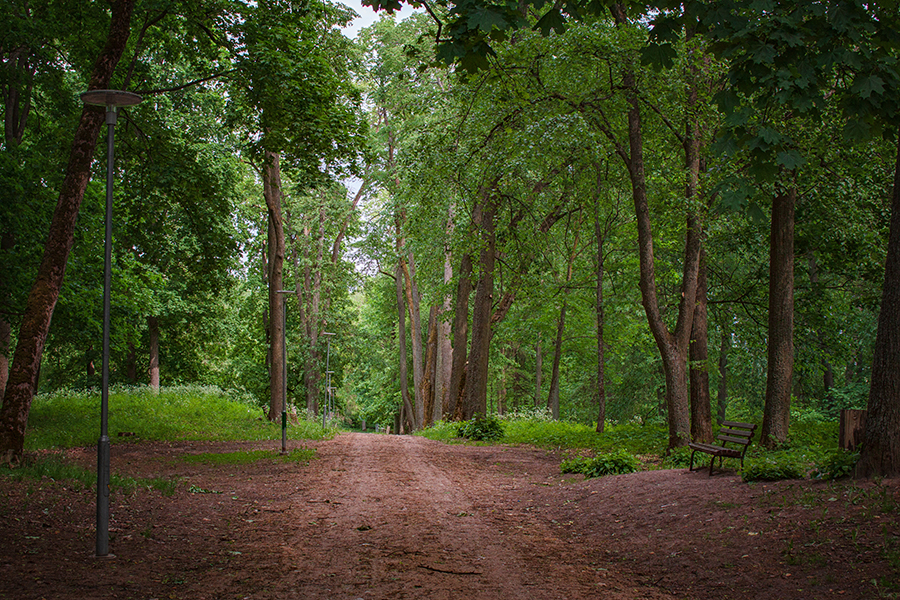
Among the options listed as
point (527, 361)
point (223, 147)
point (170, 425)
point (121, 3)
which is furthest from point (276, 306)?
point (527, 361)

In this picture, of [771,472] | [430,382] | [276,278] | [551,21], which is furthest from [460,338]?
[551,21]

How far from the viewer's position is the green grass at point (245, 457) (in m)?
13.8

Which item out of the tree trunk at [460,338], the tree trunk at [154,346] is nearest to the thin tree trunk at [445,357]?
the tree trunk at [460,338]

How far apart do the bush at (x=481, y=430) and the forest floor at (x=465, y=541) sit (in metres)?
8.80

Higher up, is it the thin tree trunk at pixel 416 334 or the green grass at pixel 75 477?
the thin tree trunk at pixel 416 334

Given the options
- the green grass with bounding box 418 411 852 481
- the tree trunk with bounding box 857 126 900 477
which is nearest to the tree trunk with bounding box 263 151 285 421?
the green grass with bounding box 418 411 852 481

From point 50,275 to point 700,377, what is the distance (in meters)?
12.8

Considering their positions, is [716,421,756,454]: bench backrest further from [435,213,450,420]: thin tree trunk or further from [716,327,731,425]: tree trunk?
[435,213,450,420]: thin tree trunk

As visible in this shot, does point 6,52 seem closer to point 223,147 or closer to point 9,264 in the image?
point 9,264

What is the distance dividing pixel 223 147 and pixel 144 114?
8.55 metres

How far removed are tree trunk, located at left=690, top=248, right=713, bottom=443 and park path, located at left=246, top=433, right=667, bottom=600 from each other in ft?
13.7

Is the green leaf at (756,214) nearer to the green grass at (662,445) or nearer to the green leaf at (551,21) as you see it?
the green leaf at (551,21)

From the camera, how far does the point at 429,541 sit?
23.1 ft

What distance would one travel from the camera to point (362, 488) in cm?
1073
